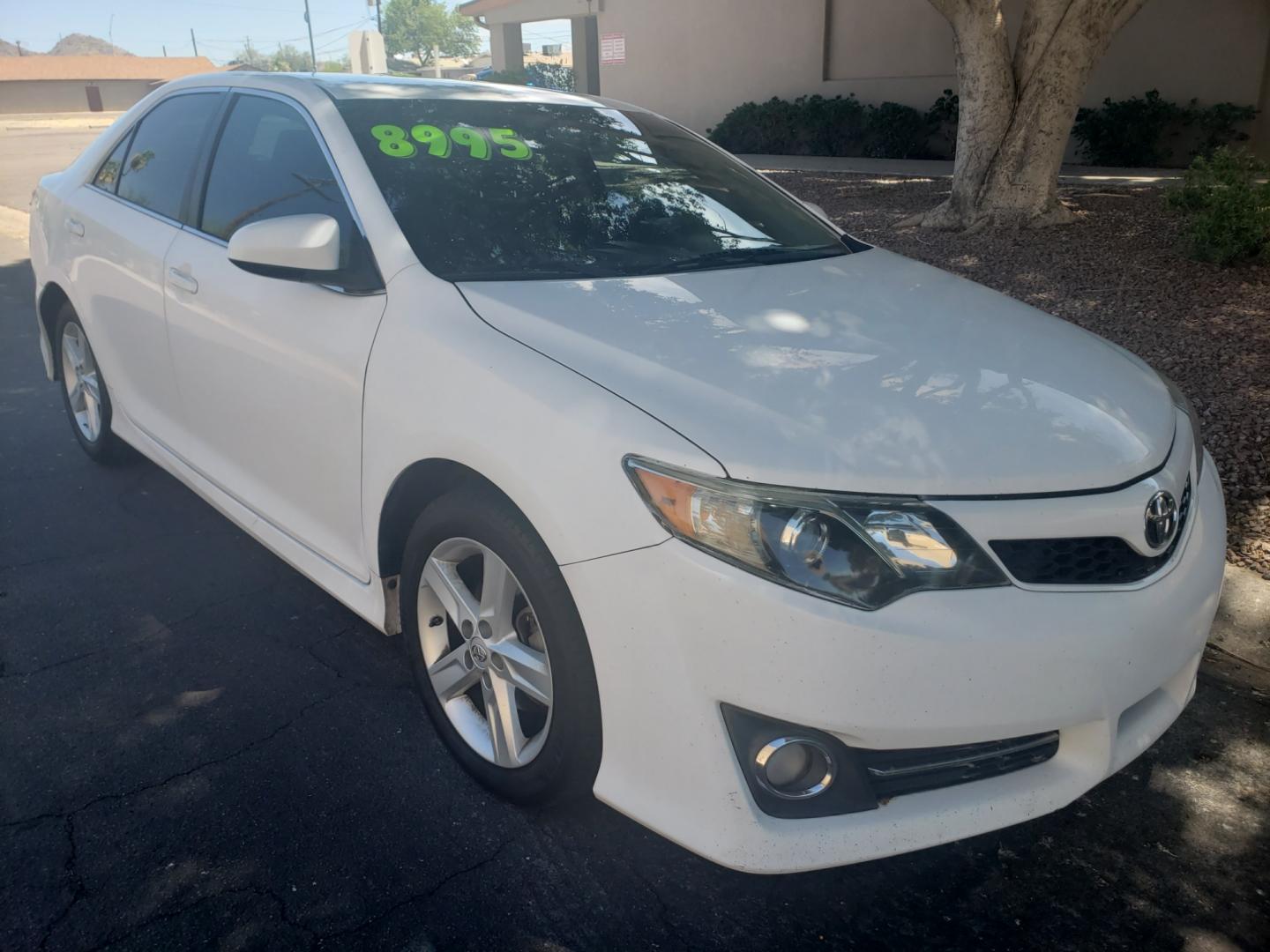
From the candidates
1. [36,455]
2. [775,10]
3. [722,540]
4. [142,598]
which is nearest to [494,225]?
[722,540]

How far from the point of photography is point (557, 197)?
3.33 meters

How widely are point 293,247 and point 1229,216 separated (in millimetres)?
6543

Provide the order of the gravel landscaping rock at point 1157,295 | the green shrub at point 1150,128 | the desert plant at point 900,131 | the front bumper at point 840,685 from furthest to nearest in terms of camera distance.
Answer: the desert plant at point 900,131
the green shrub at point 1150,128
the gravel landscaping rock at point 1157,295
the front bumper at point 840,685

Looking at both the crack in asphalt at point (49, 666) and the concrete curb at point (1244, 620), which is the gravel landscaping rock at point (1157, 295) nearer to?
the concrete curb at point (1244, 620)

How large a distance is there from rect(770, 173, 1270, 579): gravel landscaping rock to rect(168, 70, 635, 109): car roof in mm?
3112

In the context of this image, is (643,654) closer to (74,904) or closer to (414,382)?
(414,382)

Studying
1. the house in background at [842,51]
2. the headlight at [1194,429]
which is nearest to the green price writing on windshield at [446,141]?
the headlight at [1194,429]

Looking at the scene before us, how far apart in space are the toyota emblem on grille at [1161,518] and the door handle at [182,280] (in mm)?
2949

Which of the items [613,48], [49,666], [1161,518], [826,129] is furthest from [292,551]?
[613,48]

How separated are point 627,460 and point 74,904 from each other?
1.60 metres

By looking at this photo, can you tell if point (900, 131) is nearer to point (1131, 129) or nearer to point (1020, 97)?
point (1131, 129)

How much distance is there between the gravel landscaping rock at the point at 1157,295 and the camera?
476 cm

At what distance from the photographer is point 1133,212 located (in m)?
9.36

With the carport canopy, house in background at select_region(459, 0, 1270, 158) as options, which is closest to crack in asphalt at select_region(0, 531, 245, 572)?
house in background at select_region(459, 0, 1270, 158)
